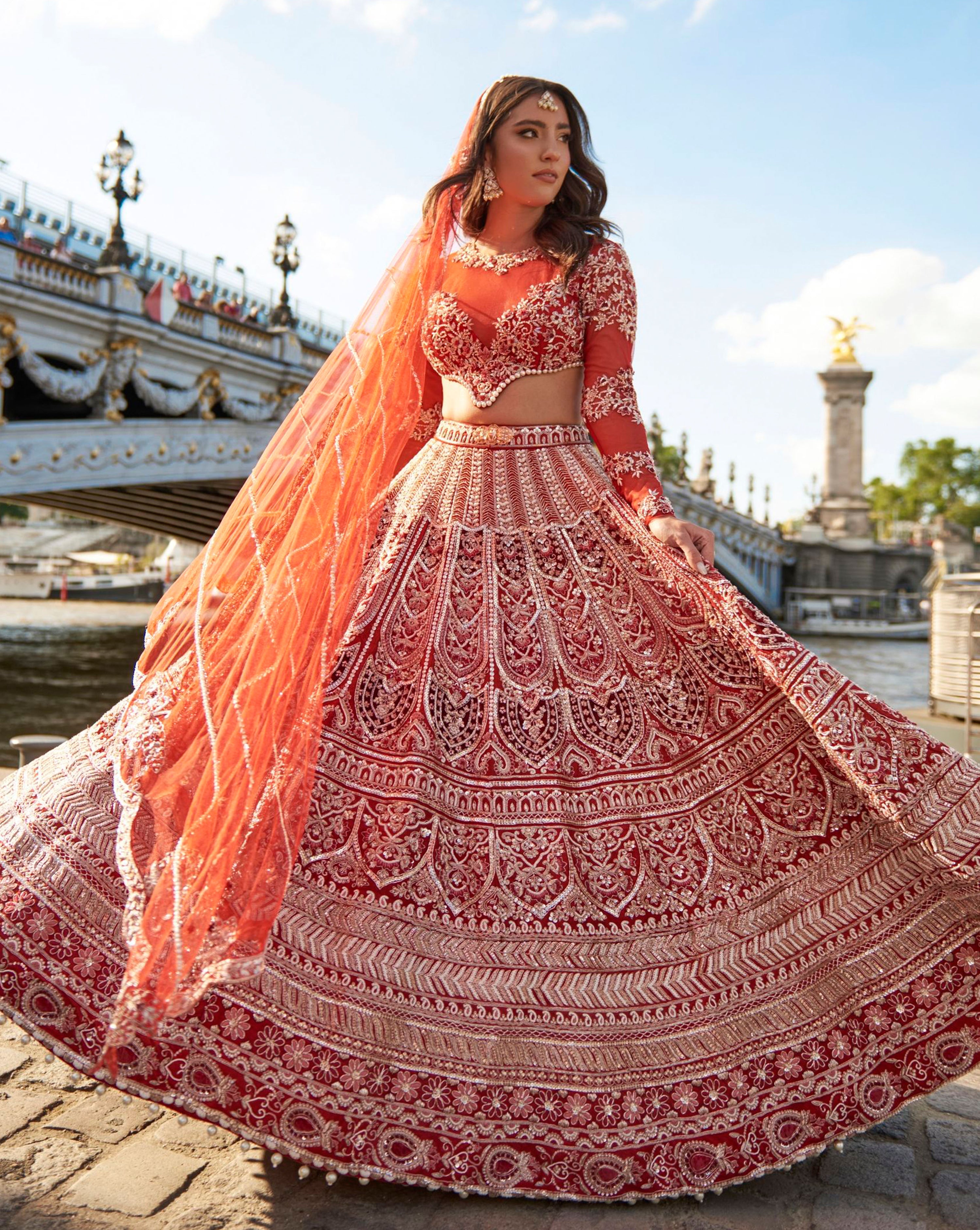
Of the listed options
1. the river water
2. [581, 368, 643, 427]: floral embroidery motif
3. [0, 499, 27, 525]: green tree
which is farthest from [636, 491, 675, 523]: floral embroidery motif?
[0, 499, 27, 525]: green tree

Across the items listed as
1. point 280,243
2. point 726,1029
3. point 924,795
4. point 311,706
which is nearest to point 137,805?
point 311,706

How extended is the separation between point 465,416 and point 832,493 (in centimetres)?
4641

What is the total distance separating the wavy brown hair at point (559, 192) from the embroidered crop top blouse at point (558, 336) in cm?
7

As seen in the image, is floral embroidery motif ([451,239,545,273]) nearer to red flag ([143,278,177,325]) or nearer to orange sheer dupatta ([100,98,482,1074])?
orange sheer dupatta ([100,98,482,1074])

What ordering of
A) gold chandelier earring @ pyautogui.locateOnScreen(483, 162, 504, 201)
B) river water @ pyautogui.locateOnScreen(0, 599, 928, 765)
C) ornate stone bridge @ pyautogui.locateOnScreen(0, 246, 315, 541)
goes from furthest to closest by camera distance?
1. river water @ pyautogui.locateOnScreen(0, 599, 928, 765)
2. ornate stone bridge @ pyautogui.locateOnScreen(0, 246, 315, 541)
3. gold chandelier earring @ pyautogui.locateOnScreen(483, 162, 504, 201)

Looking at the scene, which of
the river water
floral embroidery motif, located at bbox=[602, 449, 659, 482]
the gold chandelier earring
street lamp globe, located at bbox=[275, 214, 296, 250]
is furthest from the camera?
street lamp globe, located at bbox=[275, 214, 296, 250]

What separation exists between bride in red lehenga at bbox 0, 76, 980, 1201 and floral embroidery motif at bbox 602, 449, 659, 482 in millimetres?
12

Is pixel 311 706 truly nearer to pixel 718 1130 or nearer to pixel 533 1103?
pixel 533 1103

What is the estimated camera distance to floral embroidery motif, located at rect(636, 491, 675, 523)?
2.75 meters

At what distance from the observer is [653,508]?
2.77 meters

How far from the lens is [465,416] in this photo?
307 centimetres

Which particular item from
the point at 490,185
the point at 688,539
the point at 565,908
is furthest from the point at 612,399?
the point at 565,908

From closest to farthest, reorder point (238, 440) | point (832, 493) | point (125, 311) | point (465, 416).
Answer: point (465, 416)
point (125, 311)
point (238, 440)
point (832, 493)

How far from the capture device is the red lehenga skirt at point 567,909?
2.13 meters
